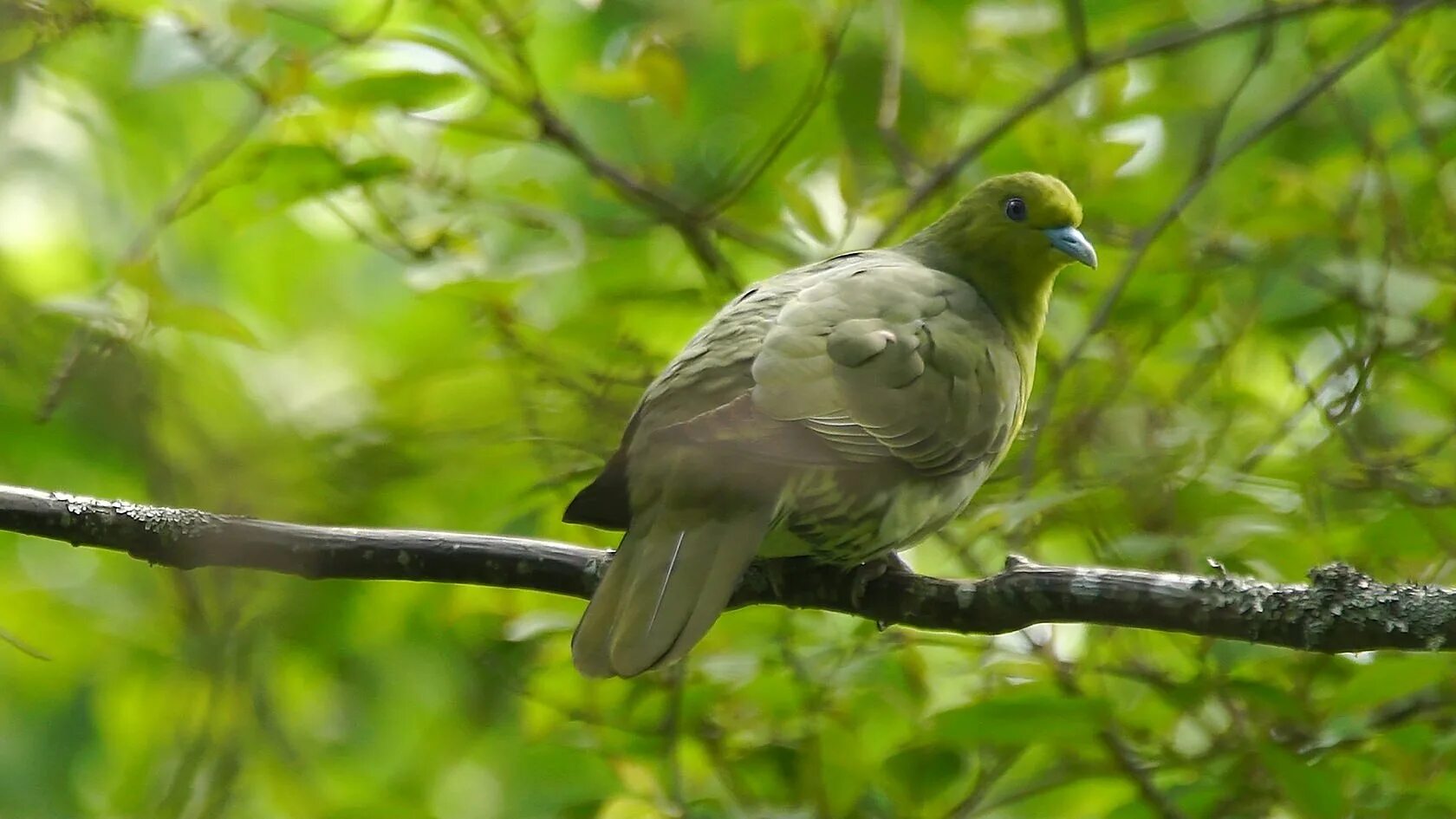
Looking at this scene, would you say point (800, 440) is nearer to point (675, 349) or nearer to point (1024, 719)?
point (1024, 719)

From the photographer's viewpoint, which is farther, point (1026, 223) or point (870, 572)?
point (1026, 223)

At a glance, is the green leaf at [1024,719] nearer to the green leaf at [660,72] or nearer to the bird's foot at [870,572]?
the bird's foot at [870,572]

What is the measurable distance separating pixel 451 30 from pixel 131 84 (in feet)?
2.75

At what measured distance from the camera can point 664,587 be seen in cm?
244

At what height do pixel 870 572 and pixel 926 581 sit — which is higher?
pixel 926 581

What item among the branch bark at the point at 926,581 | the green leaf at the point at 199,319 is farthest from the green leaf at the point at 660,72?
the branch bark at the point at 926,581

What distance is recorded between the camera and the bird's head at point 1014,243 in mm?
3434

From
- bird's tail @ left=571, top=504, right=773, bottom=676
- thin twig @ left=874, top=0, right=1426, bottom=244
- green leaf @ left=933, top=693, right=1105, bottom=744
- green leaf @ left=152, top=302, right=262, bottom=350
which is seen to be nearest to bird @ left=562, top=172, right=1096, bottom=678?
bird's tail @ left=571, top=504, right=773, bottom=676

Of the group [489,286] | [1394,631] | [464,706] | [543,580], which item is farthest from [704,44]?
[1394,631]

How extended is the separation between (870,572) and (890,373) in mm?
409

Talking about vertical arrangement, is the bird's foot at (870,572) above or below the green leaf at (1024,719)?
below

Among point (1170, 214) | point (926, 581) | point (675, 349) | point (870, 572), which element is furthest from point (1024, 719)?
point (675, 349)

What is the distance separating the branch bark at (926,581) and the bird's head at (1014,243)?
1.15 m

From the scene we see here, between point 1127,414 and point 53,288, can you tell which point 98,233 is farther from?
point 1127,414
